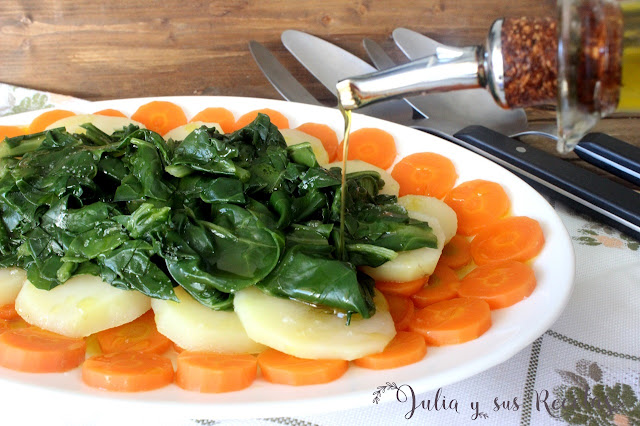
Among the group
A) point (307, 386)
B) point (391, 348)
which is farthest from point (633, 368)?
point (307, 386)

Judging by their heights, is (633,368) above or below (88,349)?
below

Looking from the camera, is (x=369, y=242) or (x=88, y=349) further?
(x=369, y=242)

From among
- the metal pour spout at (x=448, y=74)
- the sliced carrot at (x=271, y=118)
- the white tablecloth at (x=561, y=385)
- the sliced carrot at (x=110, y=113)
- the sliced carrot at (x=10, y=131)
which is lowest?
the white tablecloth at (x=561, y=385)

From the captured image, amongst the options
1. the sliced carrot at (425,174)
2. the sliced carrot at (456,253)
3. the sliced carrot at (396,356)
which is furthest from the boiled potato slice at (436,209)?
→ the sliced carrot at (396,356)

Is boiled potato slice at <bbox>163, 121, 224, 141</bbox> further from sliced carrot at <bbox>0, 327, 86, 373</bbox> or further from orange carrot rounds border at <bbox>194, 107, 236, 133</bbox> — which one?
sliced carrot at <bbox>0, 327, 86, 373</bbox>

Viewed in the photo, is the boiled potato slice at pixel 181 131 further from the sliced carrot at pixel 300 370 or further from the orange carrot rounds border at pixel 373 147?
the sliced carrot at pixel 300 370

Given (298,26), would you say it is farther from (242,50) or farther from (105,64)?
(105,64)

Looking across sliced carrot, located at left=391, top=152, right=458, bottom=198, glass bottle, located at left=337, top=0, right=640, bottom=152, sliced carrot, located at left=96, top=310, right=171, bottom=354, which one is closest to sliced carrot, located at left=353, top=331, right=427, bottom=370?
sliced carrot, located at left=96, top=310, right=171, bottom=354

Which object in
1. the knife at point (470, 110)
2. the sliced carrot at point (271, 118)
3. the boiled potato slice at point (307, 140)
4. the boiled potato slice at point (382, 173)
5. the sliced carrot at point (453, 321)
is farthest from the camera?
the knife at point (470, 110)
